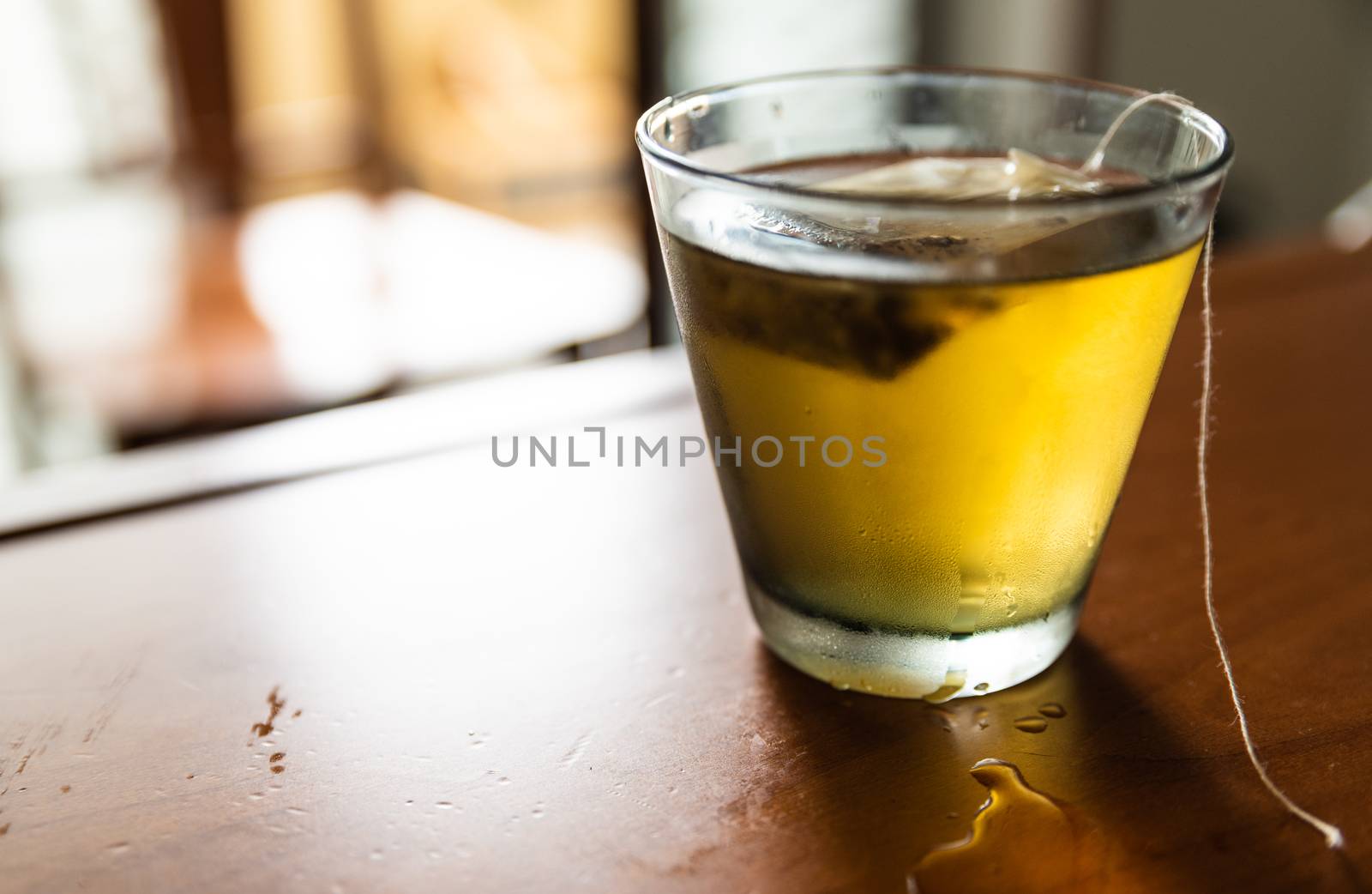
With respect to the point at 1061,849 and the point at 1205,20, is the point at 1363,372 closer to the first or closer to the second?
the point at 1061,849

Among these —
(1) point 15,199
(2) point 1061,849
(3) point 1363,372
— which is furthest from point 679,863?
(1) point 15,199

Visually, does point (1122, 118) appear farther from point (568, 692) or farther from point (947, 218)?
point (568, 692)

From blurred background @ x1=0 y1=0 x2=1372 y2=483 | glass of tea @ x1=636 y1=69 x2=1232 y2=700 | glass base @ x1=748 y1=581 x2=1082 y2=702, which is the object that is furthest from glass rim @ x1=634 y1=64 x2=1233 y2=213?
blurred background @ x1=0 y1=0 x2=1372 y2=483

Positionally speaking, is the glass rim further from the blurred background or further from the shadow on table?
the blurred background

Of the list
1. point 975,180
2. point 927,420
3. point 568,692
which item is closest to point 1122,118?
point 975,180

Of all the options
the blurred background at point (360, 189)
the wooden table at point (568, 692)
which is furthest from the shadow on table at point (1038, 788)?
the blurred background at point (360, 189)

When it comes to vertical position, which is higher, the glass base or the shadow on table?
the glass base

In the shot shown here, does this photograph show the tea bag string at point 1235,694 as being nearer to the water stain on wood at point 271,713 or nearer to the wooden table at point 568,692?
the wooden table at point 568,692
